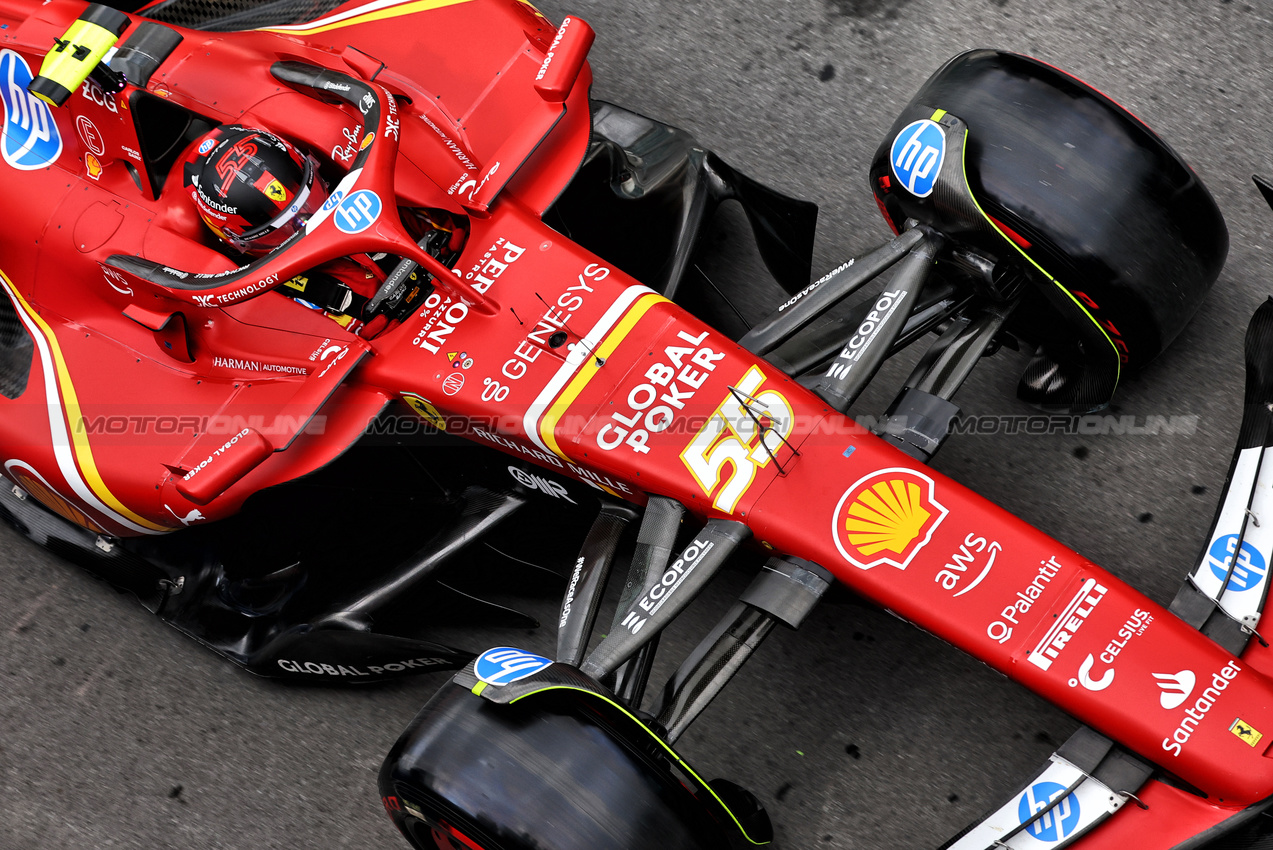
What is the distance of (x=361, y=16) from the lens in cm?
423

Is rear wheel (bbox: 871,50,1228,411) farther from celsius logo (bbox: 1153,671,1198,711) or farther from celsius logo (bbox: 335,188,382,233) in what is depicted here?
celsius logo (bbox: 335,188,382,233)

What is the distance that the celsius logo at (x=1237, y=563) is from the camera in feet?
9.87

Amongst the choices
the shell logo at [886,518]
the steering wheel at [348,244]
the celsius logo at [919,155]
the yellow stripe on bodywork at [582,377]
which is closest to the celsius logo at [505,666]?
the yellow stripe on bodywork at [582,377]

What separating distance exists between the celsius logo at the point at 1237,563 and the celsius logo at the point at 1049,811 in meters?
0.75

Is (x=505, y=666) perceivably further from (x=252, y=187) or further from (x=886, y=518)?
(x=252, y=187)

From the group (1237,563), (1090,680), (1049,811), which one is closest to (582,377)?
(1090,680)

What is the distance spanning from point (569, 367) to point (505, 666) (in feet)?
3.09

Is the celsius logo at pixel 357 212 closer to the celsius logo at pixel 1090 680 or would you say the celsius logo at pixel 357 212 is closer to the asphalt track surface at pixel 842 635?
the asphalt track surface at pixel 842 635

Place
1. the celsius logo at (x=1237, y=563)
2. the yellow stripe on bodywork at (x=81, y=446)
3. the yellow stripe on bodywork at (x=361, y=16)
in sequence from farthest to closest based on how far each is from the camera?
the yellow stripe on bodywork at (x=361, y=16) → the yellow stripe on bodywork at (x=81, y=446) → the celsius logo at (x=1237, y=563)

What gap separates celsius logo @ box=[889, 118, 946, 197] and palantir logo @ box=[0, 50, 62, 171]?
297 cm

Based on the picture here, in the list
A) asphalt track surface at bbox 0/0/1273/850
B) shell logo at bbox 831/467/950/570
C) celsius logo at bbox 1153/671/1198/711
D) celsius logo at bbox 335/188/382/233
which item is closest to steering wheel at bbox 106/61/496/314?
celsius logo at bbox 335/188/382/233

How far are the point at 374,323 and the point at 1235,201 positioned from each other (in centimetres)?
348

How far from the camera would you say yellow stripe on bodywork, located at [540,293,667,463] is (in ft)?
10.8

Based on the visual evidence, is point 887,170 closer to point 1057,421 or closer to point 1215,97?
point 1057,421
